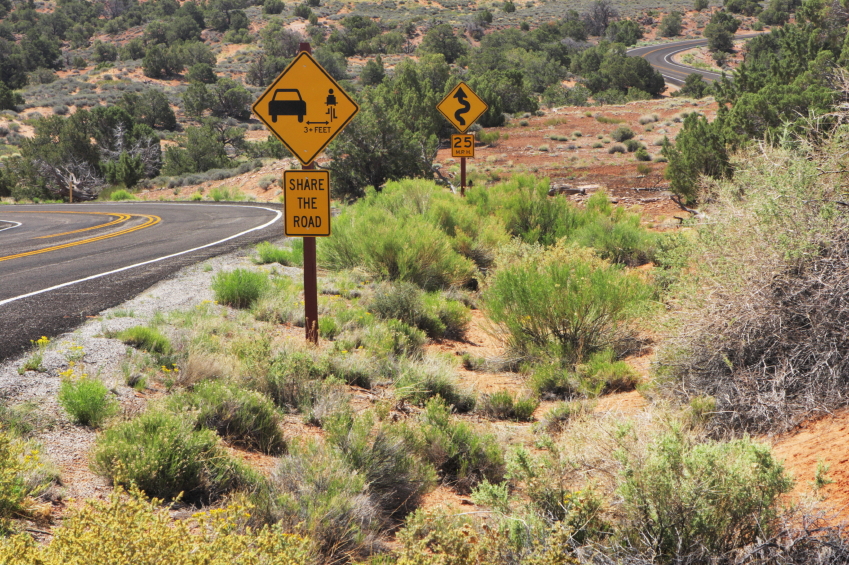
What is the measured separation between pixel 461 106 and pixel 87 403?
1123 cm

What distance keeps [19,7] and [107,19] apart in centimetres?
1042

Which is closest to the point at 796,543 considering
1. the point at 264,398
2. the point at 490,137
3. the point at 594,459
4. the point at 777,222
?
the point at 594,459

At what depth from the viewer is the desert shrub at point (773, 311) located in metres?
4.51

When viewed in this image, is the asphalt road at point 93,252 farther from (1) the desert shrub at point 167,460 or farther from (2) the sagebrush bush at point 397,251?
(2) the sagebrush bush at point 397,251

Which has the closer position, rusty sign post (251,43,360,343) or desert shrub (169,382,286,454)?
desert shrub (169,382,286,454)

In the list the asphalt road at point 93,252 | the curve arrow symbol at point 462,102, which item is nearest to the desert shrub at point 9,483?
the asphalt road at point 93,252

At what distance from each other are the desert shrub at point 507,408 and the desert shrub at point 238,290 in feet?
11.3

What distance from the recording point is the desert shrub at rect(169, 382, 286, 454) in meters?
4.69

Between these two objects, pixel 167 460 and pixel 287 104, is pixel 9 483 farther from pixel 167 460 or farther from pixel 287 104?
pixel 287 104

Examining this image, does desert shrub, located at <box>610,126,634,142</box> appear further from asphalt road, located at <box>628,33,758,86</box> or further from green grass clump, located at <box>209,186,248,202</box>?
asphalt road, located at <box>628,33,758,86</box>

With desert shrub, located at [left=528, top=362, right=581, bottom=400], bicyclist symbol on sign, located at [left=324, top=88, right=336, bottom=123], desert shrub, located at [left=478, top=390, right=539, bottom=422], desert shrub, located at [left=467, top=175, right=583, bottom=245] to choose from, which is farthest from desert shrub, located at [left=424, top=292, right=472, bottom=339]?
desert shrub, located at [left=467, top=175, right=583, bottom=245]

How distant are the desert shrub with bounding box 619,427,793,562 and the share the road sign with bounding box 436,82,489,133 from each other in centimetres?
1178

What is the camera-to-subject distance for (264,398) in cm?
504

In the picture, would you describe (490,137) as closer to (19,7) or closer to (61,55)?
(61,55)
